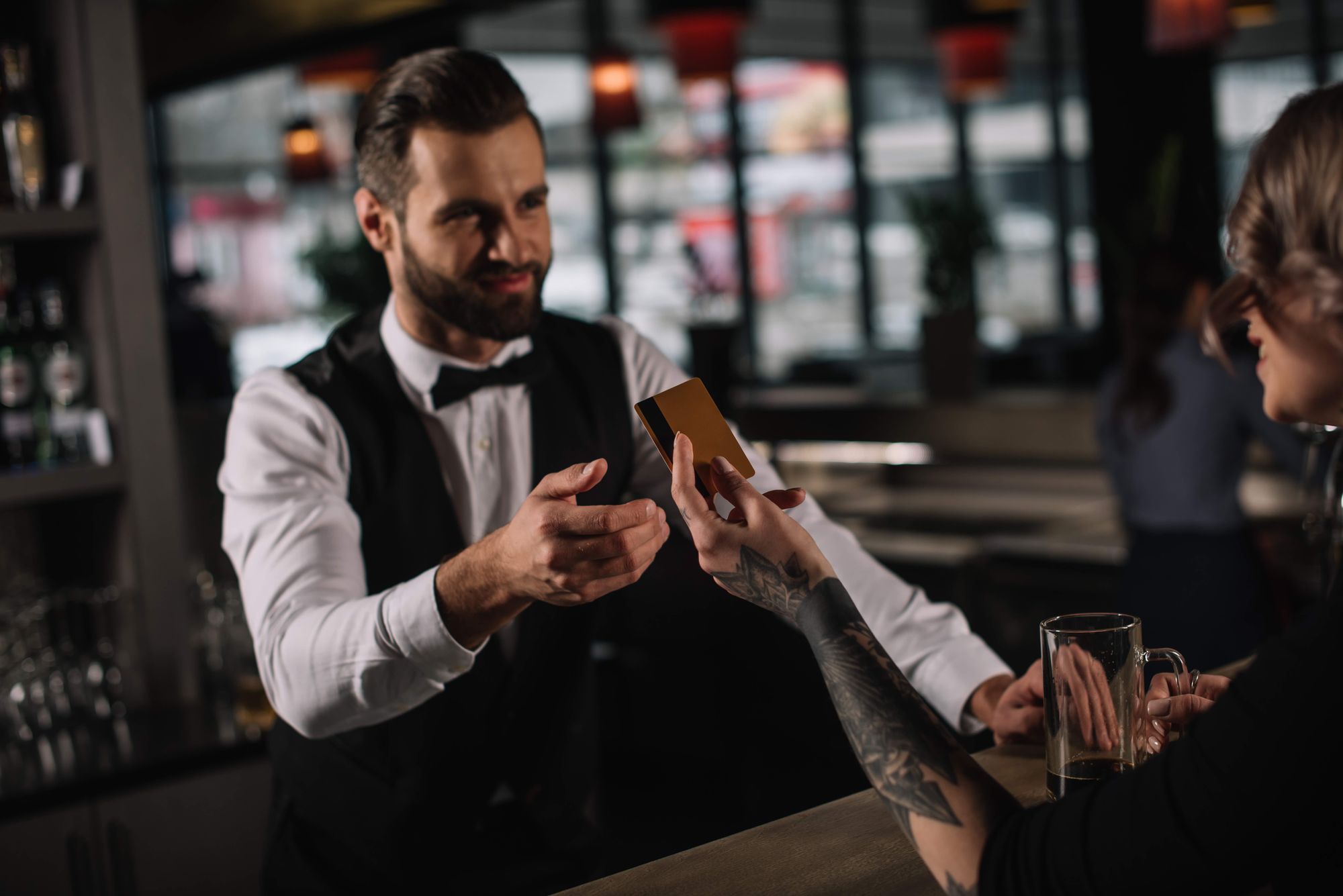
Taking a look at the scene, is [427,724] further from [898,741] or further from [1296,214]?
[1296,214]

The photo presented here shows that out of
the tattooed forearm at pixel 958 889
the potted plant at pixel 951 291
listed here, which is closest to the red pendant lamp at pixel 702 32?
the potted plant at pixel 951 291

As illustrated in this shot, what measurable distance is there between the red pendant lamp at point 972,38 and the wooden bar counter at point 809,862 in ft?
18.2

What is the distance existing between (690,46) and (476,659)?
3.85 meters

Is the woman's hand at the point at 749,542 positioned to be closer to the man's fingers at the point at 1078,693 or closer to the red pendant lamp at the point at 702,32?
the man's fingers at the point at 1078,693

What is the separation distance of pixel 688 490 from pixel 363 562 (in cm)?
60

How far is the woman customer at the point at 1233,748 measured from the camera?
83 cm

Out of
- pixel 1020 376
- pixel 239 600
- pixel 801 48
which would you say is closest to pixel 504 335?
pixel 239 600

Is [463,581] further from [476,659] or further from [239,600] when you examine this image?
[239,600]

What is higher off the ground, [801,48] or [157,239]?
[801,48]

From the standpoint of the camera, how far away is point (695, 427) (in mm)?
1140

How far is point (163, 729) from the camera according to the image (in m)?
2.41

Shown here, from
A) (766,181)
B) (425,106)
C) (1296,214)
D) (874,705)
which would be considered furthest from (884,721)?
(766,181)

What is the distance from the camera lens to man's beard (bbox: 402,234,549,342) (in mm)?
1612

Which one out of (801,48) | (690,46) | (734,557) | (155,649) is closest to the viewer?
(734,557)
